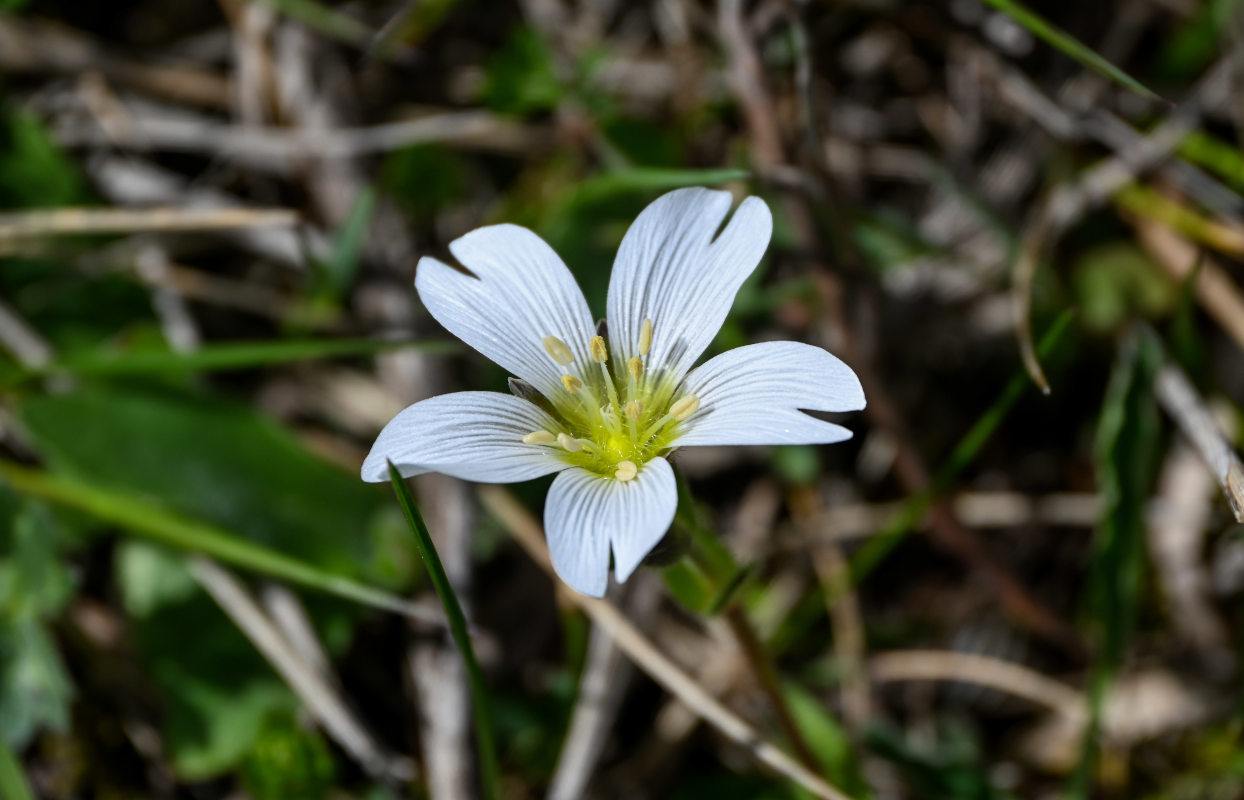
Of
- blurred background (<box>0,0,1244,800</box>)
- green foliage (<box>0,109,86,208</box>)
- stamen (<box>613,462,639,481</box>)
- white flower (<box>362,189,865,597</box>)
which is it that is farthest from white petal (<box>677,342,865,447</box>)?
green foliage (<box>0,109,86,208</box>)

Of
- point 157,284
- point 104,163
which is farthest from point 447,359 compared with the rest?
point 104,163

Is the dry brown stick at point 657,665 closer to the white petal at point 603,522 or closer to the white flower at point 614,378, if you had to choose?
the white flower at point 614,378

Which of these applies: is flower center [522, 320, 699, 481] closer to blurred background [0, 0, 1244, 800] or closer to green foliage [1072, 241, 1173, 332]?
blurred background [0, 0, 1244, 800]

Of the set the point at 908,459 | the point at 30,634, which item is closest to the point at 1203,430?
the point at 908,459

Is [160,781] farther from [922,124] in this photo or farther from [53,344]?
[922,124]

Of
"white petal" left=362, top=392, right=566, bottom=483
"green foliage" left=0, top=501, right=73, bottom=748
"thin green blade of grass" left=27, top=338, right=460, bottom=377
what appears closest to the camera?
"white petal" left=362, top=392, right=566, bottom=483

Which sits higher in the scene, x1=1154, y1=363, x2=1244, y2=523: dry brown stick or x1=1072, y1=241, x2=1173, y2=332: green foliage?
x1=1072, y1=241, x2=1173, y2=332: green foliage

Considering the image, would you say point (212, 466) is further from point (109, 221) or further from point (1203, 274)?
point (1203, 274)
